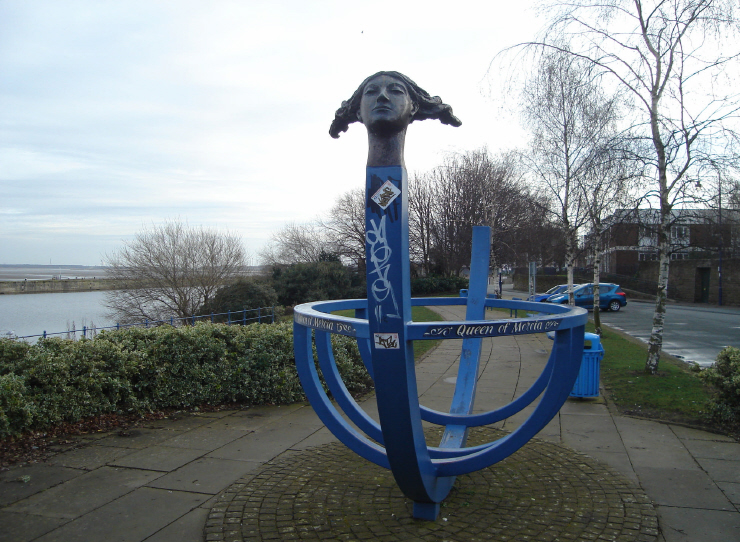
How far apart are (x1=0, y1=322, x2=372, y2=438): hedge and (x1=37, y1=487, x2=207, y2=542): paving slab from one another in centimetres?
212

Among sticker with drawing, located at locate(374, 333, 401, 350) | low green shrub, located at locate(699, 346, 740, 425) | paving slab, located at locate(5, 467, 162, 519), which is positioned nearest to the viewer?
sticker with drawing, located at locate(374, 333, 401, 350)

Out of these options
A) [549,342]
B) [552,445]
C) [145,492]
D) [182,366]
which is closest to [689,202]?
[552,445]

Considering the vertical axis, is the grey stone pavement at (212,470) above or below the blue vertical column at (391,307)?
below

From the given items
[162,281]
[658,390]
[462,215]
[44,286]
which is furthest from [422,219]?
[44,286]

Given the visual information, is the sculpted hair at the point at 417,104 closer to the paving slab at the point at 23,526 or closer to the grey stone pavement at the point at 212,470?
the grey stone pavement at the point at 212,470

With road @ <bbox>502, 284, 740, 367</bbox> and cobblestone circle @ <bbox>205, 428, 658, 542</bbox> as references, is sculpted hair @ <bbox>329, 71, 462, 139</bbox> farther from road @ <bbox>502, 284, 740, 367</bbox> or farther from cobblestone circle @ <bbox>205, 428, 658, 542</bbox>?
road @ <bbox>502, 284, 740, 367</bbox>

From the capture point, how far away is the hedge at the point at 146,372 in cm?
617

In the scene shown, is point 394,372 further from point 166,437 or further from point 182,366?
point 182,366

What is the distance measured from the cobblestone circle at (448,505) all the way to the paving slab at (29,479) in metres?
1.68

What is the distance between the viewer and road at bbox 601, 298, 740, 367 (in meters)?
13.9

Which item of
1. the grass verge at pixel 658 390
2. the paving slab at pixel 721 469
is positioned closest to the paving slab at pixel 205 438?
the paving slab at pixel 721 469

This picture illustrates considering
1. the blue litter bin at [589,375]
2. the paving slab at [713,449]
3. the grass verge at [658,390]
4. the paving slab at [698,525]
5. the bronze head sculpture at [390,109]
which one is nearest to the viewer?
the bronze head sculpture at [390,109]

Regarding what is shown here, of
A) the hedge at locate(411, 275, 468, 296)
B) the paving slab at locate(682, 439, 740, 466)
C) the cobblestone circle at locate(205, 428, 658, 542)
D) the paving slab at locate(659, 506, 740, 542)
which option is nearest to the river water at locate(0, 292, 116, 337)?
the hedge at locate(411, 275, 468, 296)

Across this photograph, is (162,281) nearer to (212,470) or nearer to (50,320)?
(50,320)
